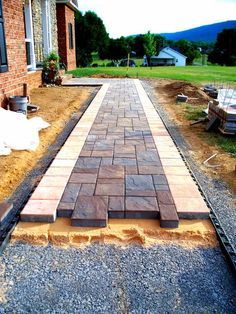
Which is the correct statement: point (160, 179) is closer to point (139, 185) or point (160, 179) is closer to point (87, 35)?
point (139, 185)

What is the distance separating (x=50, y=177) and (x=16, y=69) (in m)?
4.27

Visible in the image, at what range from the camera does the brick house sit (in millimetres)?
5980

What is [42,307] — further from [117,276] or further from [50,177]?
[50,177]

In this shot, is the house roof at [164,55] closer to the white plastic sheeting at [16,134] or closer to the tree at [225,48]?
the tree at [225,48]

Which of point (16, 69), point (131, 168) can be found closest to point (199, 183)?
point (131, 168)

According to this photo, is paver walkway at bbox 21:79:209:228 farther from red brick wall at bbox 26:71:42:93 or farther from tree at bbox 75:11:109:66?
tree at bbox 75:11:109:66

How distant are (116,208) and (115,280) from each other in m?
0.74

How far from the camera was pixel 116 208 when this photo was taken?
2.60 meters

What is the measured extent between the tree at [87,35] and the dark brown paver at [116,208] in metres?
31.5

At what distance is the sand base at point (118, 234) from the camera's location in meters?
2.31

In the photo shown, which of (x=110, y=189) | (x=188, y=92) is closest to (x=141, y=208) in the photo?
(x=110, y=189)

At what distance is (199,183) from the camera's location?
327 cm

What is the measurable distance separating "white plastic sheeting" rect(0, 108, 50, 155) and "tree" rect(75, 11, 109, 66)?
29.1 metres

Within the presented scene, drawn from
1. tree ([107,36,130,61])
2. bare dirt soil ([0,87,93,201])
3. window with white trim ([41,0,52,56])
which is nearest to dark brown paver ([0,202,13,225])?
bare dirt soil ([0,87,93,201])
